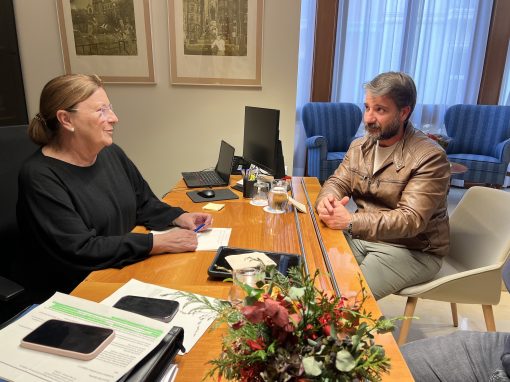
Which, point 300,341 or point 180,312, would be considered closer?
point 300,341

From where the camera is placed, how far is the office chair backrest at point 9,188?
1.45 meters

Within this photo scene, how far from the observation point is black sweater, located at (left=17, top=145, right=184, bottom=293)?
4.15ft

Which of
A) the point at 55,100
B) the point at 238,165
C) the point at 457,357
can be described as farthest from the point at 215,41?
the point at 457,357

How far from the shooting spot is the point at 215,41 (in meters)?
2.88

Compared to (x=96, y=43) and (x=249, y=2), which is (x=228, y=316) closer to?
(x=249, y=2)

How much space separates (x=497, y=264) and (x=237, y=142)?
213 cm

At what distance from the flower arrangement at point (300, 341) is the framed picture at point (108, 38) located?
2758 mm

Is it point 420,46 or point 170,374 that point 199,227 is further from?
point 420,46

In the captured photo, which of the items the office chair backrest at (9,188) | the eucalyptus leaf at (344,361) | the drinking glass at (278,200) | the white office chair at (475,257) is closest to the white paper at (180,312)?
the eucalyptus leaf at (344,361)

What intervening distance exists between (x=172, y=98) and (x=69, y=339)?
2565 millimetres

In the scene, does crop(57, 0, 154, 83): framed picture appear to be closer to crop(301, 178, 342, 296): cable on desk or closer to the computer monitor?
the computer monitor

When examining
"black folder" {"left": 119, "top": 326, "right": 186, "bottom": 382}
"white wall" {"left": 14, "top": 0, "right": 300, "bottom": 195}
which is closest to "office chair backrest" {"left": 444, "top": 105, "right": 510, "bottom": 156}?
"white wall" {"left": 14, "top": 0, "right": 300, "bottom": 195}

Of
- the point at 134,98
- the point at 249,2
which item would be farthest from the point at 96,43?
the point at 249,2

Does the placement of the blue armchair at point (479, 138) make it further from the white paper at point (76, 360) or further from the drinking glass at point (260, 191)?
the white paper at point (76, 360)
